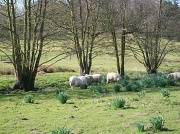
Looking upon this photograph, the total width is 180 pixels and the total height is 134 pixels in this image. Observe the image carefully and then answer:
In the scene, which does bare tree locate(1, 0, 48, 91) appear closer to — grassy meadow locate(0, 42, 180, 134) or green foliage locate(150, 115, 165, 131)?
grassy meadow locate(0, 42, 180, 134)

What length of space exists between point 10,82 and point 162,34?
1871 centimetres

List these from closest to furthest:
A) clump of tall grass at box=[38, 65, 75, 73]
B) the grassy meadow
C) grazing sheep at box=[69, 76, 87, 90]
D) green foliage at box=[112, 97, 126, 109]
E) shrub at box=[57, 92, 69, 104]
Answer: the grassy meadow < green foliage at box=[112, 97, 126, 109] < shrub at box=[57, 92, 69, 104] < grazing sheep at box=[69, 76, 87, 90] < clump of tall grass at box=[38, 65, 75, 73]

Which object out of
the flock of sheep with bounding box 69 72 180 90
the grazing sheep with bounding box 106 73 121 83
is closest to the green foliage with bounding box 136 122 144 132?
the flock of sheep with bounding box 69 72 180 90

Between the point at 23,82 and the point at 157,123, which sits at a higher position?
the point at 23,82

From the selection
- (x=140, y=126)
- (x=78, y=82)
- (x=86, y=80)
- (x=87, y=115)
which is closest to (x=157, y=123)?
(x=140, y=126)

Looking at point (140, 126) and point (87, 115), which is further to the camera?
point (87, 115)

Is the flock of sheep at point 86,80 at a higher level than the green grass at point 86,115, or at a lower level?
higher

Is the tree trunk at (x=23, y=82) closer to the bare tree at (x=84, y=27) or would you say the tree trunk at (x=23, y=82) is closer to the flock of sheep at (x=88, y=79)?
the flock of sheep at (x=88, y=79)

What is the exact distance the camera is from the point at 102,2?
103ft

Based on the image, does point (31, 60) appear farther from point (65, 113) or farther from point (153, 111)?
point (153, 111)

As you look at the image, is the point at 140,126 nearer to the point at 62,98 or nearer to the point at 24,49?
the point at 62,98

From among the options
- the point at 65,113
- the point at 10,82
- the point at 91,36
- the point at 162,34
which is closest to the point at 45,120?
the point at 65,113

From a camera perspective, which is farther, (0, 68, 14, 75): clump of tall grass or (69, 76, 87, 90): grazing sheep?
(0, 68, 14, 75): clump of tall grass

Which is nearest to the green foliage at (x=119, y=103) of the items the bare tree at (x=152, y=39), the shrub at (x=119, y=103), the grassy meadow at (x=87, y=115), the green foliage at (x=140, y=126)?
the shrub at (x=119, y=103)
